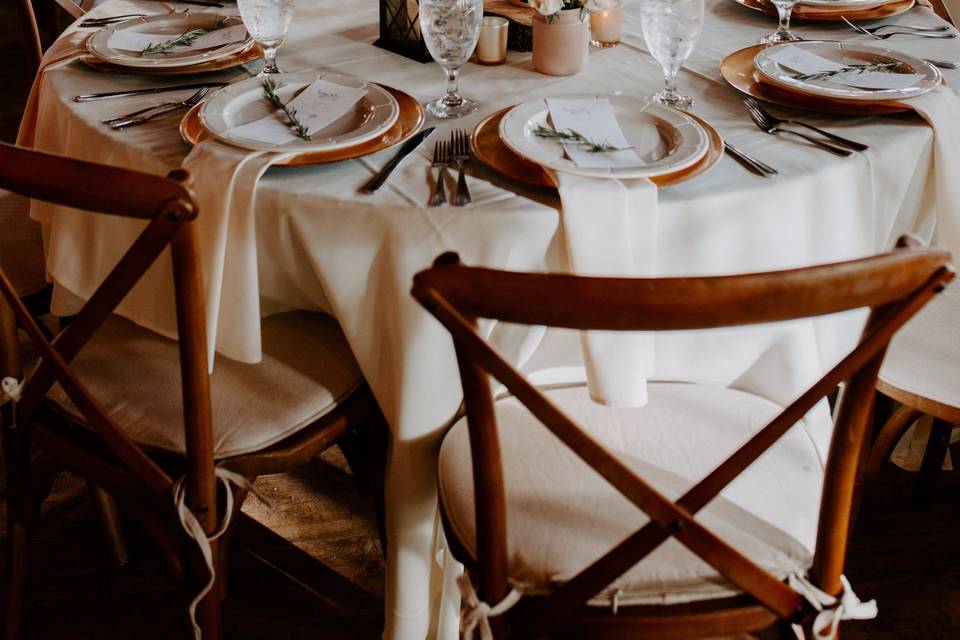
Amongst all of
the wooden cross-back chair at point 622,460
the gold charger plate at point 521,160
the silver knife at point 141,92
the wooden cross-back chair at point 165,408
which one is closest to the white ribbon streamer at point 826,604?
the wooden cross-back chair at point 622,460

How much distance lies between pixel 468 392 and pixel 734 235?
462mm

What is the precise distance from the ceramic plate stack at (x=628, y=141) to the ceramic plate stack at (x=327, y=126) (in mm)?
122

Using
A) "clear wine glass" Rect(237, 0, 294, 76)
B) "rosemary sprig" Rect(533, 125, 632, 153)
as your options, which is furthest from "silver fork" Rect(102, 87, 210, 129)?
"rosemary sprig" Rect(533, 125, 632, 153)

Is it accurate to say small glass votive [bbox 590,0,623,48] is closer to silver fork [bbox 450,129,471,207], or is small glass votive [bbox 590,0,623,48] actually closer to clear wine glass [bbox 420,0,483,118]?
clear wine glass [bbox 420,0,483,118]

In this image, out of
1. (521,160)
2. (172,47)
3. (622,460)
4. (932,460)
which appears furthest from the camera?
(932,460)

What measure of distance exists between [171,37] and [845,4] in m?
1.22

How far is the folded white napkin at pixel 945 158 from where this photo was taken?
4.07 feet

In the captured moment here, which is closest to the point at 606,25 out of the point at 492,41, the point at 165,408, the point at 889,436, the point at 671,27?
the point at 492,41

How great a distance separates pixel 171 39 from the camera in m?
1.54

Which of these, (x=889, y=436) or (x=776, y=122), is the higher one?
(x=776, y=122)

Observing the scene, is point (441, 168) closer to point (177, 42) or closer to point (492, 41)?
point (492, 41)

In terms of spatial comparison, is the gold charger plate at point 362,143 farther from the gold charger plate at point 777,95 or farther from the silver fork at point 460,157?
the gold charger plate at point 777,95

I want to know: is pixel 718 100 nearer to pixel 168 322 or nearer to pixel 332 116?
pixel 332 116

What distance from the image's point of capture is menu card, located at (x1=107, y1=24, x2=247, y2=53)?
1490 millimetres
